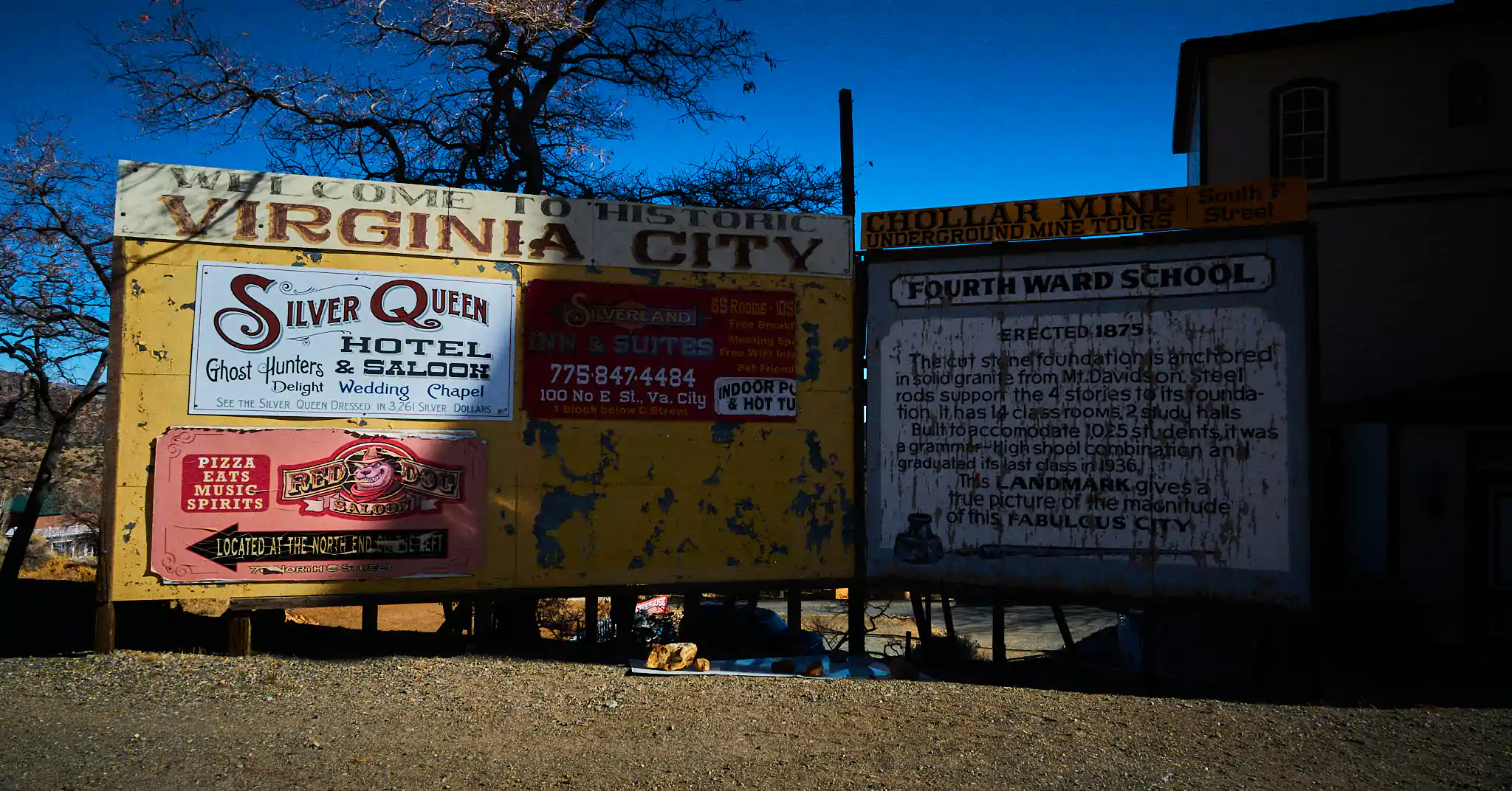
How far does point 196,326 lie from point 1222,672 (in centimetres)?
1068

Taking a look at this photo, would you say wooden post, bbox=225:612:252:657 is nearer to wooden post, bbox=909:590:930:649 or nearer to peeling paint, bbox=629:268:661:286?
peeling paint, bbox=629:268:661:286

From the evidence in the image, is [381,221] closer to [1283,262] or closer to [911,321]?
[911,321]

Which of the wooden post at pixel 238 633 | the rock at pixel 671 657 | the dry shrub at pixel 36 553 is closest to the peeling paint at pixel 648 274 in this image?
the rock at pixel 671 657

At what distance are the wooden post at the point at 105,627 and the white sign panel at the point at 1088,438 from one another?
7.02m

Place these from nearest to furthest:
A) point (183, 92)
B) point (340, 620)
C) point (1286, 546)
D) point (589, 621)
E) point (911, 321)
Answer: point (1286, 546) → point (911, 321) → point (589, 621) → point (183, 92) → point (340, 620)

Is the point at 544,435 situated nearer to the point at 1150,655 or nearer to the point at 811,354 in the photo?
the point at 811,354

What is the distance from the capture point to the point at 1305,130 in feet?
46.0

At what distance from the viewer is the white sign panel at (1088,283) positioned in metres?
8.12

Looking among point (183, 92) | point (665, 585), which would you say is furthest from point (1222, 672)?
point (183, 92)

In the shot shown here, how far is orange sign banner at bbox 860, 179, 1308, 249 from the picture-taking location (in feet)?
26.8

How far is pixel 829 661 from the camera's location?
8391mm

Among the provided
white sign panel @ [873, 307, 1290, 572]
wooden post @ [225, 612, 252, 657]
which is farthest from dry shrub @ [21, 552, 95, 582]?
white sign panel @ [873, 307, 1290, 572]

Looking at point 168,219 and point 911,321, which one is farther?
point 911,321

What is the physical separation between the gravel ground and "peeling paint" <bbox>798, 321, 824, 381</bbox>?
2.96 meters
